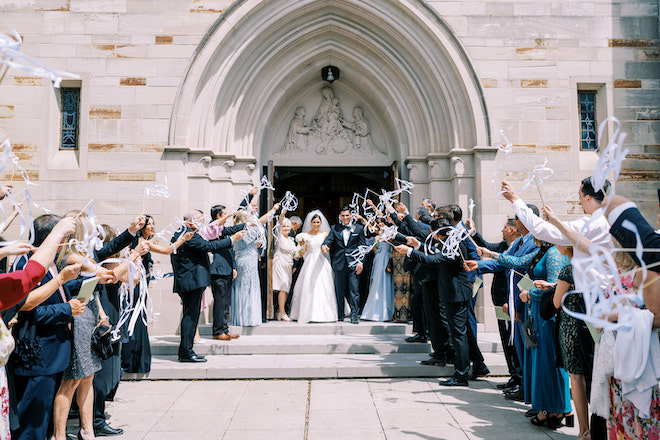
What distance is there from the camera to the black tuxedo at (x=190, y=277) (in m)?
6.34

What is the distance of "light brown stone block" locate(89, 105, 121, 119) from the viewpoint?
8.51m

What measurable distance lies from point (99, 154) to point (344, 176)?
7.61 metres

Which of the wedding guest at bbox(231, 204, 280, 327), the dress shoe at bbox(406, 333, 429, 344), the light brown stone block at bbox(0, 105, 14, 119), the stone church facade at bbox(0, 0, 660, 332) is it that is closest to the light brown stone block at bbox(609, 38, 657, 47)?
the stone church facade at bbox(0, 0, 660, 332)

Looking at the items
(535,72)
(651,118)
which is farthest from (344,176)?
(651,118)

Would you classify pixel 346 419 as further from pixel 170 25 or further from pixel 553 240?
pixel 170 25

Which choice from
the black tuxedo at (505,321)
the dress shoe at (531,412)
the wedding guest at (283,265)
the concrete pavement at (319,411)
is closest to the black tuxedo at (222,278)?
the concrete pavement at (319,411)

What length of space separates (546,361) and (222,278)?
441 centimetres

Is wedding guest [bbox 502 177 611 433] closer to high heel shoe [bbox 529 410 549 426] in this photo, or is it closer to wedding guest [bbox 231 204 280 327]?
high heel shoe [bbox 529 410 549 426]

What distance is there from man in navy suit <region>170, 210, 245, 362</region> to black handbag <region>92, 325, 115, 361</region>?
2400mm

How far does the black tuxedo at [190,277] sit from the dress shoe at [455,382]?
309cm

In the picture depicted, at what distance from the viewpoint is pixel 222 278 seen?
23.7 feet

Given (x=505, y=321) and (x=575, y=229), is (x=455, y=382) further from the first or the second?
(x=575, y=229)

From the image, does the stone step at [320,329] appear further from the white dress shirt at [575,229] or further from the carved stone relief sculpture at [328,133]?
the white dress shirt at [575,229]

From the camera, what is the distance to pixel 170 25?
8.59m
